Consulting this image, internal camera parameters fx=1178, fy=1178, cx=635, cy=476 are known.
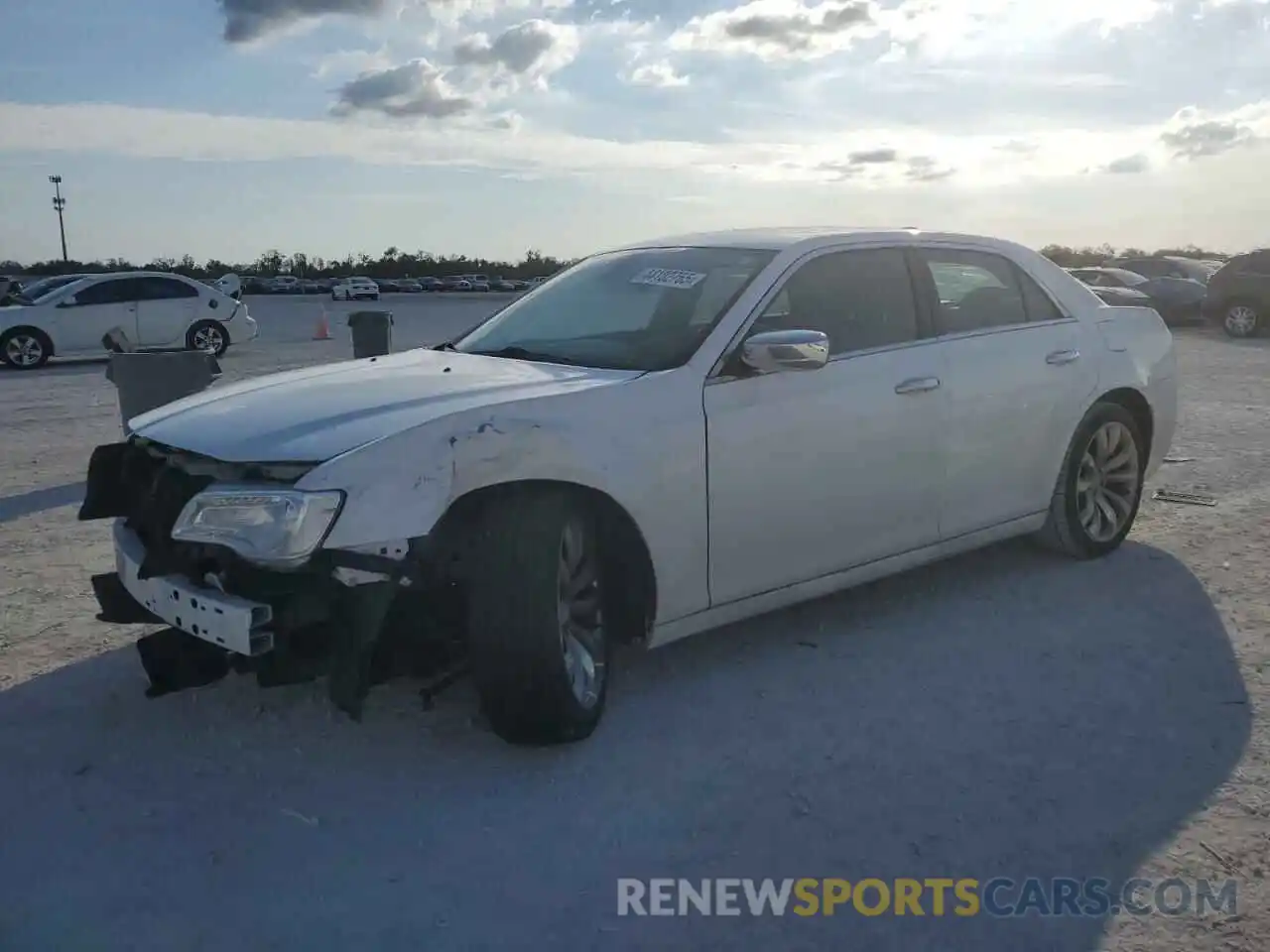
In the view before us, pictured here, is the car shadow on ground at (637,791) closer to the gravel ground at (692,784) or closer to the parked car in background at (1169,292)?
the gravel ground at (692,784)

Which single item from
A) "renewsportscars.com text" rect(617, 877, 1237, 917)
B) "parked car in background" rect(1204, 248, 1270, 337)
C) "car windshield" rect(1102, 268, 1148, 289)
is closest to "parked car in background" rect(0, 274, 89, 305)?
"renewsportscars.com text" rect(617, 877, 1237, 917)

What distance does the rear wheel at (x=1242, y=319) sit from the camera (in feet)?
67.9

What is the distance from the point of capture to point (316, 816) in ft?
Answer: 10.8

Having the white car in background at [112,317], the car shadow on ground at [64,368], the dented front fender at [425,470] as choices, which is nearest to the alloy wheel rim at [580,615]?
the dented front fender at [425,470]

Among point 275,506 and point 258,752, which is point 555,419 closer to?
point 275,506

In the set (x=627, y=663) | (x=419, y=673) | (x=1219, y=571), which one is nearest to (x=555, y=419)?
(x=419, y=673)

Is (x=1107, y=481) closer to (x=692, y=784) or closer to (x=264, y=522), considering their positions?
(x=692, y=784)

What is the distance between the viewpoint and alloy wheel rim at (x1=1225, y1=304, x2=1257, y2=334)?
20688 mm

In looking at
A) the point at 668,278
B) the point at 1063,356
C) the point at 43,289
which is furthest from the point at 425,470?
the point at 43,289

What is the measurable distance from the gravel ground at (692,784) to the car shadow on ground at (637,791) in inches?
0.4

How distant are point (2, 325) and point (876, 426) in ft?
52.8

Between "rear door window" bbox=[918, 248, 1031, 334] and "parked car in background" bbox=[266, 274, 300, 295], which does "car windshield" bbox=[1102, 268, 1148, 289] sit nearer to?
"rear door window" bbox=[918, 248, 1031, 334]

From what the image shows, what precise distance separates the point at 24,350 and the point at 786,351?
16.2 metres

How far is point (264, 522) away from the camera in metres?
3.30
